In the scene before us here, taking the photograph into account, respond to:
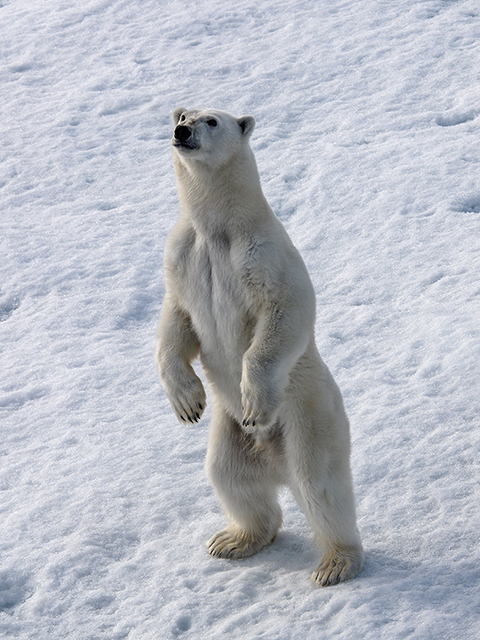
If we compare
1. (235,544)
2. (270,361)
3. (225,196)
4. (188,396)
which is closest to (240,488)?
(235,544)

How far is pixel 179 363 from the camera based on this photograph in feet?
11.8

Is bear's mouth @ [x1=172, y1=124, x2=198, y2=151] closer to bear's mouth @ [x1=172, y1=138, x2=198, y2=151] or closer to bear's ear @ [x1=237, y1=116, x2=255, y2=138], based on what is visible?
bear's mouth @ [x1=172, y1=138, x2=198, y2=151]

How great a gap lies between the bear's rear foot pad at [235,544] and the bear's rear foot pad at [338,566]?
1.33 feet

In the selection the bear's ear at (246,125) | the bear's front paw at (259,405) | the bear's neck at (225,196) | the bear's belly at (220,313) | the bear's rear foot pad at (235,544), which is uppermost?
the bear's ear at (246,125)

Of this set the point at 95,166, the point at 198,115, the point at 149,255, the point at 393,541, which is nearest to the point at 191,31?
the point at 95,166

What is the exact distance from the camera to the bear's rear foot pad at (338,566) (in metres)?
3.50

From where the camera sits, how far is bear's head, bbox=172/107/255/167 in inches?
130

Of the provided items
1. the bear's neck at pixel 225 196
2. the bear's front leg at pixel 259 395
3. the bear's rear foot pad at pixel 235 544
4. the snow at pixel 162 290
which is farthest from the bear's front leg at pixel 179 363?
the snow at pixel 162 290

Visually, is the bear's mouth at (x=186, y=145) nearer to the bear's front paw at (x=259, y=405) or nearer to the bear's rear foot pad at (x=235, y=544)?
the bear's front paw at (x=259, y=405)

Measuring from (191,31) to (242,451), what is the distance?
24.5ft

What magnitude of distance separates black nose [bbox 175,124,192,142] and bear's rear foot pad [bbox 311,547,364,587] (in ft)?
6.24

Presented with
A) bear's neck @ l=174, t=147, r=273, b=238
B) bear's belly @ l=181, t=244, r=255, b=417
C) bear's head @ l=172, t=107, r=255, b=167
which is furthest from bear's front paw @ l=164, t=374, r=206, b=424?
bear's head @ l=172, t=107, r=255, b=167

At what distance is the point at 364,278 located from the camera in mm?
6254

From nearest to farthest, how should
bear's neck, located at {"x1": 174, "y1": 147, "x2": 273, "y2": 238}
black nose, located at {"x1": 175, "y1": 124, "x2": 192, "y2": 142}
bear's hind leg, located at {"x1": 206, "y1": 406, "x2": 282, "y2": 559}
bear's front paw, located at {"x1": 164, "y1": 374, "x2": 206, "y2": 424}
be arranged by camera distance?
black nose, located at {"x1": 175, "y1": 124, "x2": 192, "y2": 142}, bear's neck, located at {"x1": 174, "y1": 147, "x2": 273, "y2": 238}, bear's front paw, located at {"x1": 164, "y1": 374, "x2": 206, "y2": 424}, bear's hind leg, located at {"x1": 206, "y1": 406, "x2": 282, "y2": 559}
